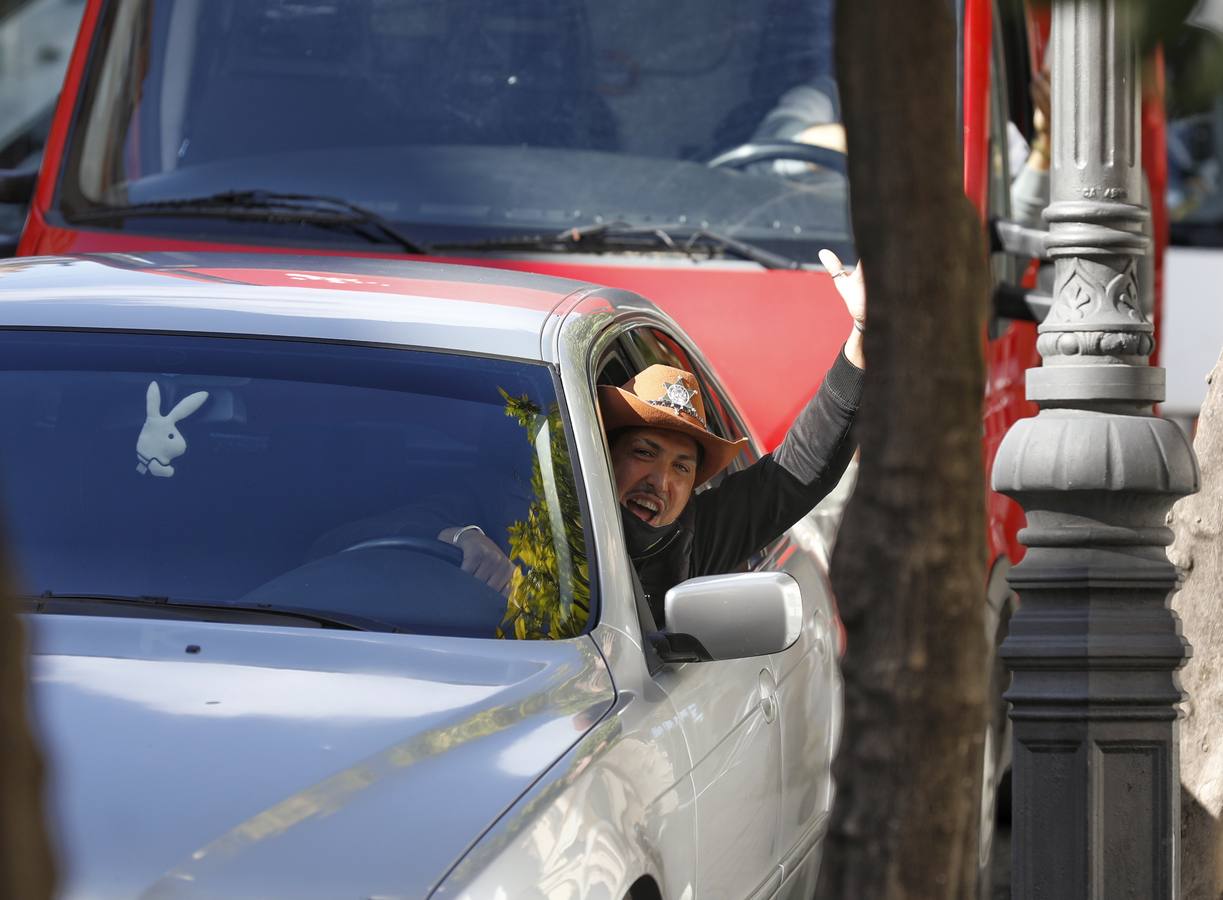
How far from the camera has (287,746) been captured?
269 centimetres

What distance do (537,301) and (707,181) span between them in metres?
1.88

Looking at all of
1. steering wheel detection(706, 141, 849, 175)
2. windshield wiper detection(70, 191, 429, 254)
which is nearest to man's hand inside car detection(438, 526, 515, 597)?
windshield wiper detection(70, 191, 429, 254)

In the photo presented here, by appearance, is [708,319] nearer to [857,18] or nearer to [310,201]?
[310,201]

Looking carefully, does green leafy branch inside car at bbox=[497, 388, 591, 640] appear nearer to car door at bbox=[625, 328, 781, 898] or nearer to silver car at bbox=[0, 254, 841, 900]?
silver car at bbox=[0, 254, 841, 900]

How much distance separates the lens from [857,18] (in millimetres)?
1678

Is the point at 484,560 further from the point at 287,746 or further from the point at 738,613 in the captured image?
the point at 287,746

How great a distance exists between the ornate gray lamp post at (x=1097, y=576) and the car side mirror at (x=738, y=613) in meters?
1.31

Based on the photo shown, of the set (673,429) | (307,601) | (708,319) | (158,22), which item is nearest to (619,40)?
(708,319)

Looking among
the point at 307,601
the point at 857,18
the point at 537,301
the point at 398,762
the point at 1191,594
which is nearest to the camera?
the point at 857,18

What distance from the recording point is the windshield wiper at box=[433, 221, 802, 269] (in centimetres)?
551

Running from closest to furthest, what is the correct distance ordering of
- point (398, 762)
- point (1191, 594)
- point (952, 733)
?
point (952, 733) < point (398, 762) < point (1191, 594)

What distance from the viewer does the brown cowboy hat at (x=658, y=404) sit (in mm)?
4062

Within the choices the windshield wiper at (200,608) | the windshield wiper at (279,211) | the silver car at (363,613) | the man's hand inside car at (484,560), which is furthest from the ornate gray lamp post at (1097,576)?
the windshield wiper at (279,211)

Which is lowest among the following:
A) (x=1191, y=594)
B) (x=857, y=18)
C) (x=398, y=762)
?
(x=1191, y=594)
